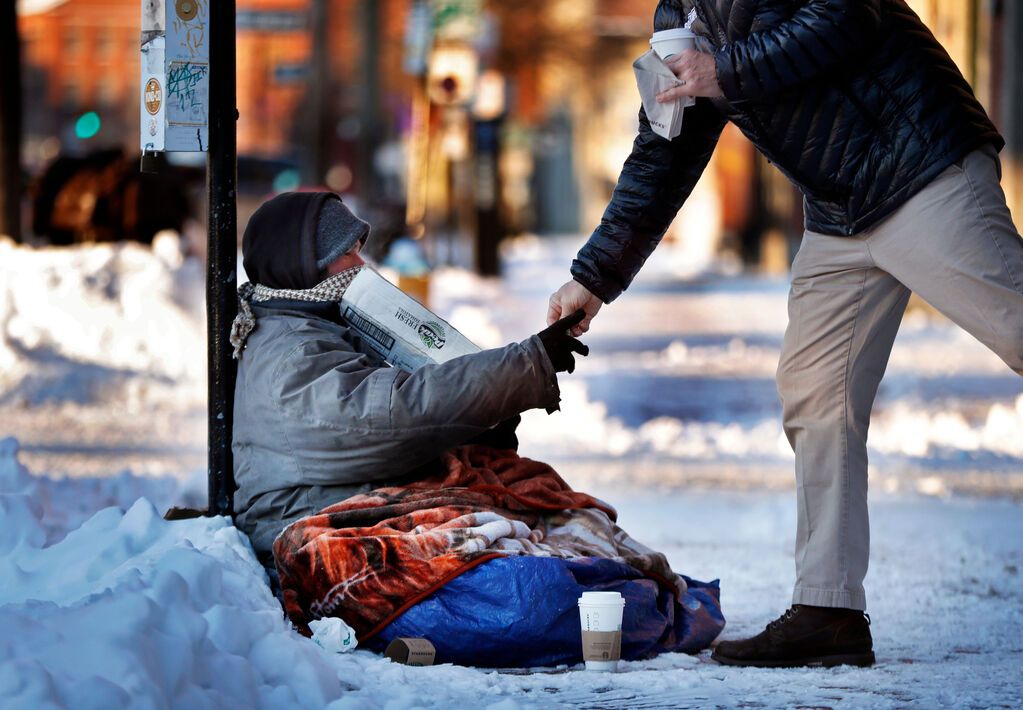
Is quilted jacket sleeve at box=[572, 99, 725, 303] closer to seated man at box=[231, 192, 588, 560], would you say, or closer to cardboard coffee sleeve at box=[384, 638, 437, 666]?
seated man at box=[231, 192, 588, 560]

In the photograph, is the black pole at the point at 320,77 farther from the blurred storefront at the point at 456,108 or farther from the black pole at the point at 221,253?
the black pole at the point at 221,253

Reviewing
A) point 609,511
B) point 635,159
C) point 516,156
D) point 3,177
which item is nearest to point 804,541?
point 609,511

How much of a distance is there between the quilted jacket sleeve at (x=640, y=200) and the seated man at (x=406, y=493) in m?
0.17

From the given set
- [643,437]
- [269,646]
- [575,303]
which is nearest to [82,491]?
[575,303]

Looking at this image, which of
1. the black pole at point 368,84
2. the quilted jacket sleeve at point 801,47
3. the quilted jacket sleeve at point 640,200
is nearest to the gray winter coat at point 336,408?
the quilted jacket sleeve at point 640,200

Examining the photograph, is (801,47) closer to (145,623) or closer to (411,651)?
(411,651)

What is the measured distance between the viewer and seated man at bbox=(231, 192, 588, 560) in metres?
4.28

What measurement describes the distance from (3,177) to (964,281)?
1327 cm

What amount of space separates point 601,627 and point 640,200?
3.94 feet

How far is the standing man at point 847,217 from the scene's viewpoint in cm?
394

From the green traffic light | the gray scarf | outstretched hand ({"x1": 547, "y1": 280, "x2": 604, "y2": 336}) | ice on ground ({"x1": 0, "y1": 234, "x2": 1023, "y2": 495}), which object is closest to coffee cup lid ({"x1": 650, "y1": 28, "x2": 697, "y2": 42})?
outstretched hand ({"x1": 547, "y1": 280, "x2": 604, "y2": 336})

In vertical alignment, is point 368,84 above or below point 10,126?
above

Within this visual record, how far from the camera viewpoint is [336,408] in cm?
431

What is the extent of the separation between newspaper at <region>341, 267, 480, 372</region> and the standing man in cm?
90
